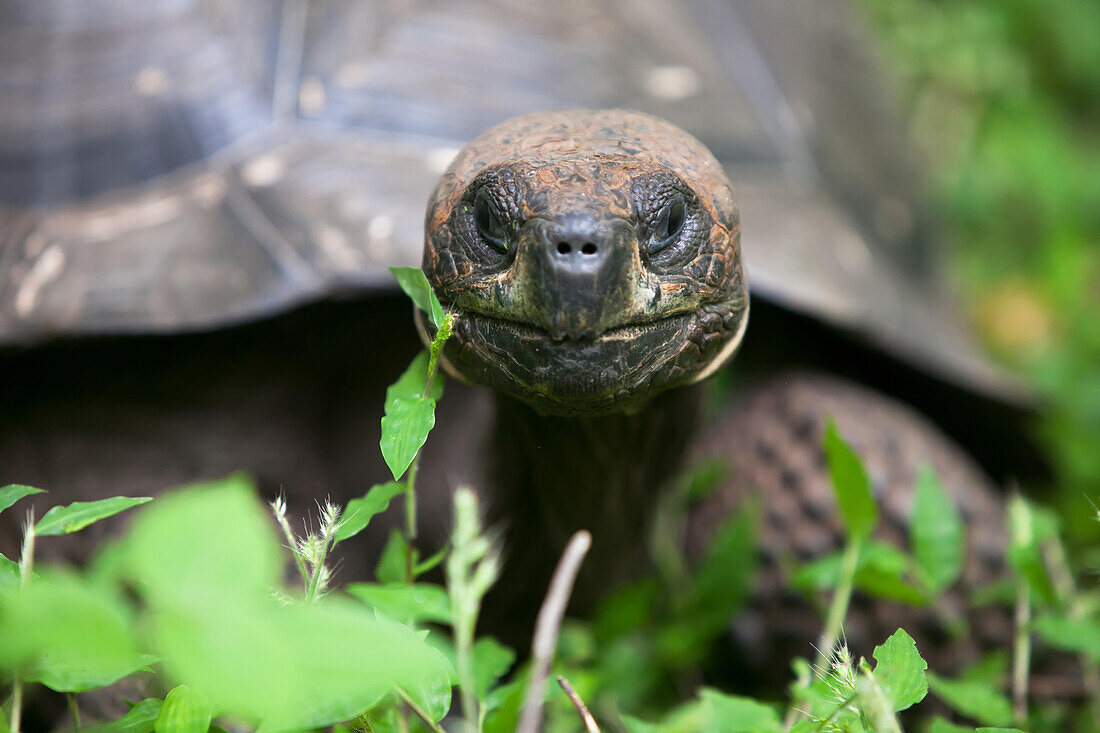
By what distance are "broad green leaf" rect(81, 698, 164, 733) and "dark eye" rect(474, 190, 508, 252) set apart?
0.56 m

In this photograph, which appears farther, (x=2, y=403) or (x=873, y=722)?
(x=2, y=403)

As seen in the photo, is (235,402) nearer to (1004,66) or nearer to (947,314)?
(947,314)

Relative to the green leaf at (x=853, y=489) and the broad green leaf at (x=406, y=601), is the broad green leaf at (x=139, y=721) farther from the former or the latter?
the green leaf at (x=853, y=489)

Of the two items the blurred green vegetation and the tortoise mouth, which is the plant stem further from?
the blurred green vegetation

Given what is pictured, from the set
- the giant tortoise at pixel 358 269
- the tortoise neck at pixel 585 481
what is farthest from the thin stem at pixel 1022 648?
the tortoise neck at pixel 585 481

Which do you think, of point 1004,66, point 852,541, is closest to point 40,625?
point 852,541

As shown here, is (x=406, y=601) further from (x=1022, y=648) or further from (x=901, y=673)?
(x=1022, y=648)

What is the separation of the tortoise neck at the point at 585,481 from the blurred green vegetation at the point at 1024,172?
1180 mm

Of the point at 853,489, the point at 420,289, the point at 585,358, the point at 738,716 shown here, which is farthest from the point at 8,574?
the point at 853,489

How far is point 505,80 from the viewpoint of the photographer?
1826 mm

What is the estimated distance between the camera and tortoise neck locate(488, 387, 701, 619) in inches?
50.3

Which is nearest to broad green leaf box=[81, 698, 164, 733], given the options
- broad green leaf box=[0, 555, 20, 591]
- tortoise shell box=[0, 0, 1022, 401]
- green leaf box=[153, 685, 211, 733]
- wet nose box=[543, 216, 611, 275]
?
green leaf box=[153, 685, 211, 733]

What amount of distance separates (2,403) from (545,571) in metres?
1.20

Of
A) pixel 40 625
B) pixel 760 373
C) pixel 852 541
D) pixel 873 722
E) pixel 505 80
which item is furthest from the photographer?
pixel 760 373
